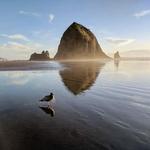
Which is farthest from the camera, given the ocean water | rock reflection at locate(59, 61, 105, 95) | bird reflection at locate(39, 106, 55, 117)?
rock reflection at locate(59, 61, 105, 95)

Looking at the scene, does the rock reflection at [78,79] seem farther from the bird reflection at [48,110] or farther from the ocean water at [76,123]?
the bird reflection at [48,110]

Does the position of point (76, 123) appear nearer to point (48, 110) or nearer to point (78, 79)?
point (48, 110)

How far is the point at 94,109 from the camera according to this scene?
42.4 feet

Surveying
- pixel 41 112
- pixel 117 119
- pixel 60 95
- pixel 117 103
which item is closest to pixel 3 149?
pixel 41 112

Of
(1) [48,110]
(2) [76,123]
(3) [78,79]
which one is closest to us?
(2) [76,123]

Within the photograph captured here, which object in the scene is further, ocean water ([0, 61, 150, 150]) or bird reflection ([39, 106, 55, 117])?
bird reflection ([39, 106, 55, 117])

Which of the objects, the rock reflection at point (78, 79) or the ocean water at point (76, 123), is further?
the rock reflection at point (78, 79)

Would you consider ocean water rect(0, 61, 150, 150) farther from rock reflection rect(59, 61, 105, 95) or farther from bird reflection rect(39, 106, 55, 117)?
rock reflection rect(59, 61, 105, 95)

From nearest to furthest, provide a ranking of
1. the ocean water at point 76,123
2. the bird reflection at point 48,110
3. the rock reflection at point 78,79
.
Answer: the ocean water at point 76,123
the bird reflection at point 48,110
the rock reflection at point 78,79

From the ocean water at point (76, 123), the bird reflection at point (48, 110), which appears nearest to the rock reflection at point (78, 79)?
the ocean water at point (76, 123)

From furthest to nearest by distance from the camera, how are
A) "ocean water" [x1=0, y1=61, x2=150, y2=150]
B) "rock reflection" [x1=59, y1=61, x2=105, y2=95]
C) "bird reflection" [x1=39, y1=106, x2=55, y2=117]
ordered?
"rock reflection" [x1=59, y1=61, x2=105, y2=95]
"bird reflection" [x1=39, y1=106, x2=55, y2=117]
"ocean water" [x1=0, y1=61, x2=150, y2=150]

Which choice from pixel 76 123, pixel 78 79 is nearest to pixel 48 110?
pixel 76 123

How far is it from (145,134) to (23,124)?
558 cm

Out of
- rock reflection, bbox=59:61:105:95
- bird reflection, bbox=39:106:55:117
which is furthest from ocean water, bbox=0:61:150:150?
rock reflection, bbox=59:61:105:95
